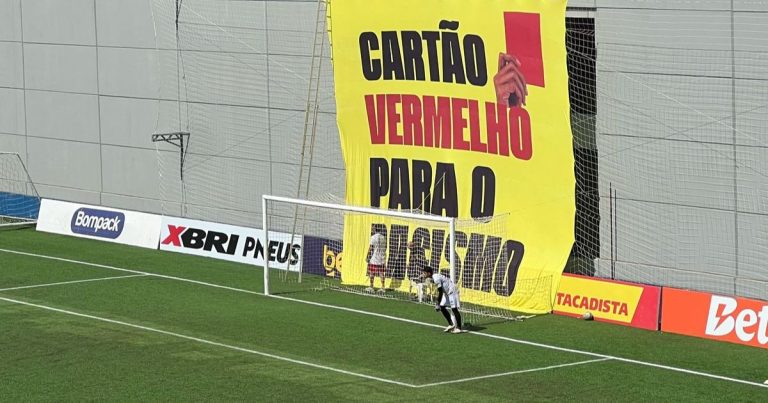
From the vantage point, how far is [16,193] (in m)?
47.4

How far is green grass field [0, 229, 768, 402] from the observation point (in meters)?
24.1

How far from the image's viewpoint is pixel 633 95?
3108 centimetres

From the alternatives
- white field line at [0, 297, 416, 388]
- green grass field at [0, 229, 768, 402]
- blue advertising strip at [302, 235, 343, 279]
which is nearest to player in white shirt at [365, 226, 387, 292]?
green grass field at [0, 229, 768, 402]

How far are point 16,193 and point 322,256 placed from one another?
52.1 ft

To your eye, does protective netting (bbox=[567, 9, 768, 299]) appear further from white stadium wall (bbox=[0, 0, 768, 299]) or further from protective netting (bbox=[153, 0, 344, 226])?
protective netting (bbox=[153, 0, 344, 226])


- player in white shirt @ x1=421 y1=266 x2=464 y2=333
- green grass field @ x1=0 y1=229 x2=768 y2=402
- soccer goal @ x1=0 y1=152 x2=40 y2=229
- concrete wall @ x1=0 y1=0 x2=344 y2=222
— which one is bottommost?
green grass field @ x1=0 y1=229 x2=768 y2=402

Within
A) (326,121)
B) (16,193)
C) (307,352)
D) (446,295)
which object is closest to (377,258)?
(446,295)

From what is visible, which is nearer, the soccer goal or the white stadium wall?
the white stadium wall

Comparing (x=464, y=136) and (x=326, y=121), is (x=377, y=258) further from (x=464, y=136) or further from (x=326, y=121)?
(x=326, y=121)

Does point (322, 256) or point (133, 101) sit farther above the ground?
point (133, 101)

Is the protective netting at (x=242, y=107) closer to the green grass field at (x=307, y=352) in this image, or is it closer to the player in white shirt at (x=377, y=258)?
the player in white shirt at (x=377, y=258)

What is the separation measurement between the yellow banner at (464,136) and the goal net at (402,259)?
39 mm

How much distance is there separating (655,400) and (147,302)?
43.4ft

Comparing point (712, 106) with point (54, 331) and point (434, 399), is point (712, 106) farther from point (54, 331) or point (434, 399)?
point (54, 331)
